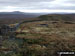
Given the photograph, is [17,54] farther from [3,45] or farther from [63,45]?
[63,45]

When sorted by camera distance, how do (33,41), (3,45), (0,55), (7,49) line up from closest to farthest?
1. (0,55)
2. (7,49)
3. (3,45)
4. (33,41)

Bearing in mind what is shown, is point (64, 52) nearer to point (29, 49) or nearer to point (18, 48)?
point (29, 49)

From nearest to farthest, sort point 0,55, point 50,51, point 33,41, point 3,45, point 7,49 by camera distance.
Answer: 1. point 0,55
2. point 50,51
3. point 7,49
4. point 3,45
5. point 33,41

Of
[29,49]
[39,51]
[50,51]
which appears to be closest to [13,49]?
[29,49]

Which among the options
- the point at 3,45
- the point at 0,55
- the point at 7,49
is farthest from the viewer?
the point at 3,45

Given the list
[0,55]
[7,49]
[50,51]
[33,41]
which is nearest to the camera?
[0,55]

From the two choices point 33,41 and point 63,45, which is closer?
point 63,45

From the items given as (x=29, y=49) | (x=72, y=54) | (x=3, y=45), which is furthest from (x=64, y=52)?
(x=3, y=45)

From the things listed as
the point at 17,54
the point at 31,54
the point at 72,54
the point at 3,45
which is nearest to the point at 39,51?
the point at 31,54

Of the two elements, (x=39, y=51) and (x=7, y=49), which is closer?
(x=39, y=51)
